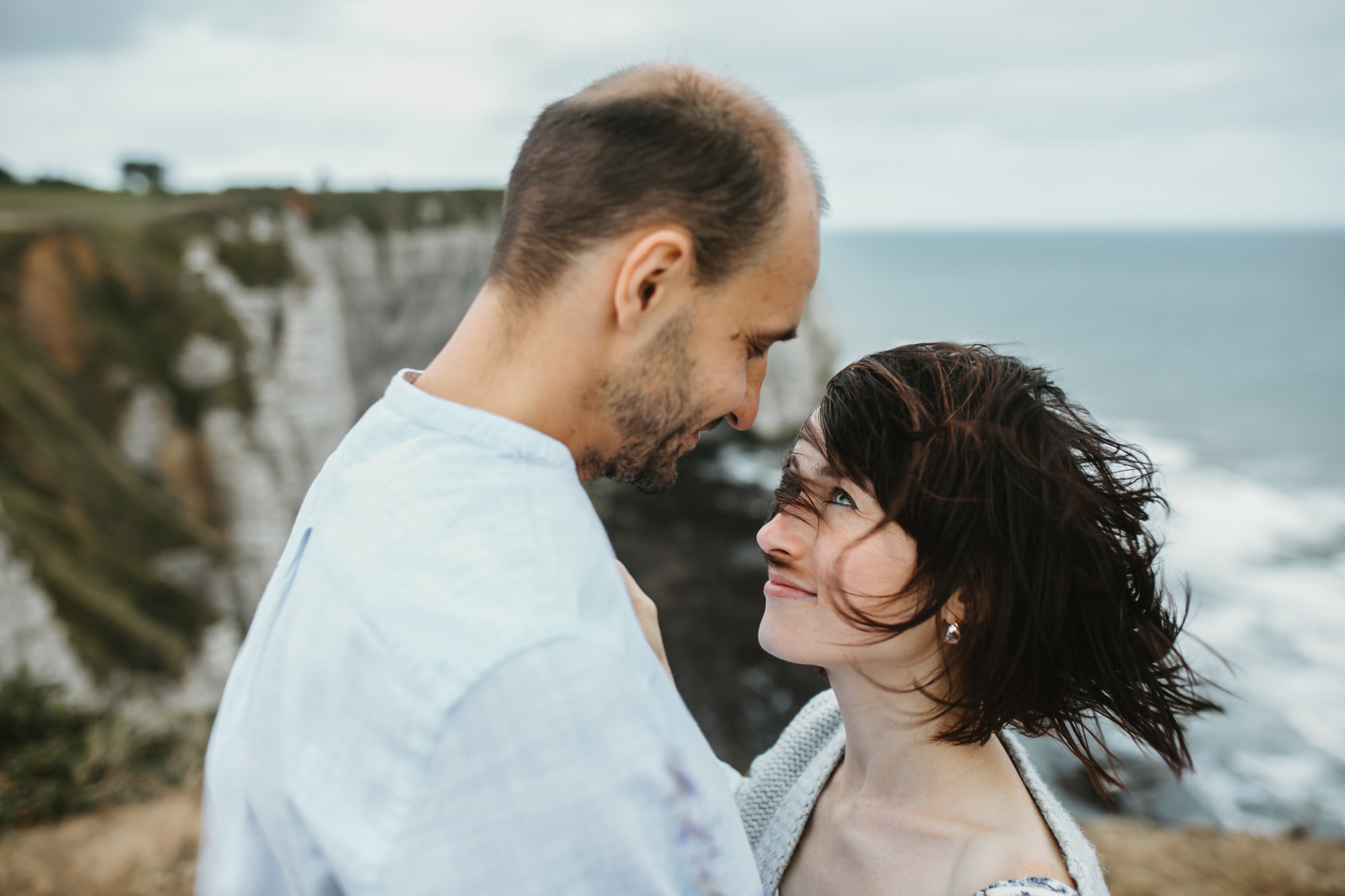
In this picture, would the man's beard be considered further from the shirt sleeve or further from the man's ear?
the shirt sleeve

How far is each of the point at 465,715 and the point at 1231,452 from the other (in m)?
52.6

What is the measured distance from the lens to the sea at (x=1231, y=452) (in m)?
16.6

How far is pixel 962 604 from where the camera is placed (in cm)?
275

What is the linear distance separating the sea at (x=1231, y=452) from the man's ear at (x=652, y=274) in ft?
4.79

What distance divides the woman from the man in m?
0.66

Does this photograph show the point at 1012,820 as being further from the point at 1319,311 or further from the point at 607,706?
the point at 1319,311

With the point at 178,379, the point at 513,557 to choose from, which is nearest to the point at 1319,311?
the point at 178,379

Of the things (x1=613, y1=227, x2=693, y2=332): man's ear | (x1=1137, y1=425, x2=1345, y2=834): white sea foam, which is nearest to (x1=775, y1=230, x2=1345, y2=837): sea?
(x1=1137, y1=425, x2=1345, y2=834): white sea foam

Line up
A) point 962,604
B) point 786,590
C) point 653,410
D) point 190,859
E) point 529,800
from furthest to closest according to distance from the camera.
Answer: point 190,859
point 786,590
point 962,604
point 653,410
point 529,800

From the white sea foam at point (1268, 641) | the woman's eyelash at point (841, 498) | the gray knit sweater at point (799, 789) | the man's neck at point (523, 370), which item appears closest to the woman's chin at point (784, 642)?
the woman's eyelash at point (841, 498)

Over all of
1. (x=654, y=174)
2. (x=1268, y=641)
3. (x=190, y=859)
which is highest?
(x=654, y=174)

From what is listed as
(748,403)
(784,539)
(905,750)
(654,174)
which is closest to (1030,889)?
(905,750)

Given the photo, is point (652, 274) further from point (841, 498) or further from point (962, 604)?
point (962, 604)

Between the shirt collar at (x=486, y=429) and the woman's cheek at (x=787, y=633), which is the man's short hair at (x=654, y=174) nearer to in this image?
the shirt collar at (x=486, y=429)
